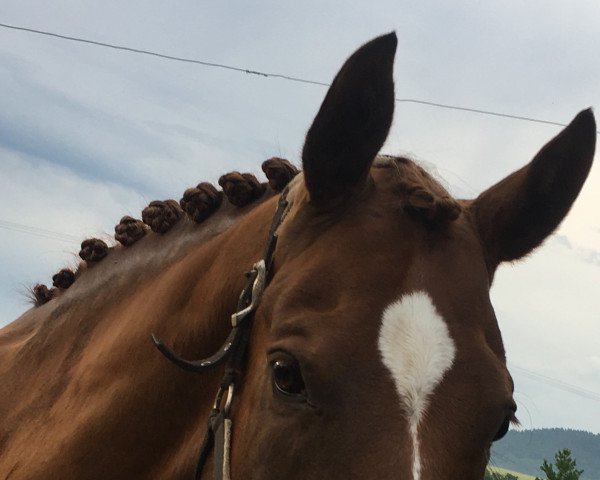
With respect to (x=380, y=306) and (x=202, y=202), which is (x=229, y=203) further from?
(x=380, y=306)

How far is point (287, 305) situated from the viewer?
2.42 metres

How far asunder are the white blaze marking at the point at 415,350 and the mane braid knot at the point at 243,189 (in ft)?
4.12

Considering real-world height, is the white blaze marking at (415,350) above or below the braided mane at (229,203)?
below

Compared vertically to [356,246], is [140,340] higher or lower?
lower

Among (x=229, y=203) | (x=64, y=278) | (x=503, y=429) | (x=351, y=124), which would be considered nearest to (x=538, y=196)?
(x=351, y=124)

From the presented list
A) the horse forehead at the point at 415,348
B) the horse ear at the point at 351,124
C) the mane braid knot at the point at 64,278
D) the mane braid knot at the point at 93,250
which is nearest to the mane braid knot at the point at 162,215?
the mane braid knot at the point at 93,250

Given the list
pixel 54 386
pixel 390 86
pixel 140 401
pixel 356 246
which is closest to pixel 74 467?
pixel 140 401

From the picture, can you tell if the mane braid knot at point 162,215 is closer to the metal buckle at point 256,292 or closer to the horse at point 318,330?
the horse at point 318,330

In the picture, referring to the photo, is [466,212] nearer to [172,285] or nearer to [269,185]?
[269,185]

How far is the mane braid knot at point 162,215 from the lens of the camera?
3709 mm

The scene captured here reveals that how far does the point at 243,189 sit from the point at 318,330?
1.28 metres

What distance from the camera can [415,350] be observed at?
7.20ft

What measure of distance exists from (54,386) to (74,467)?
0.60 meters

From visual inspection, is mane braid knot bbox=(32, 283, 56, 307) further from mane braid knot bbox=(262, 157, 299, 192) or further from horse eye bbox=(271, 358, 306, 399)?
horse eye bbox=(271, 358, 306, 399)
